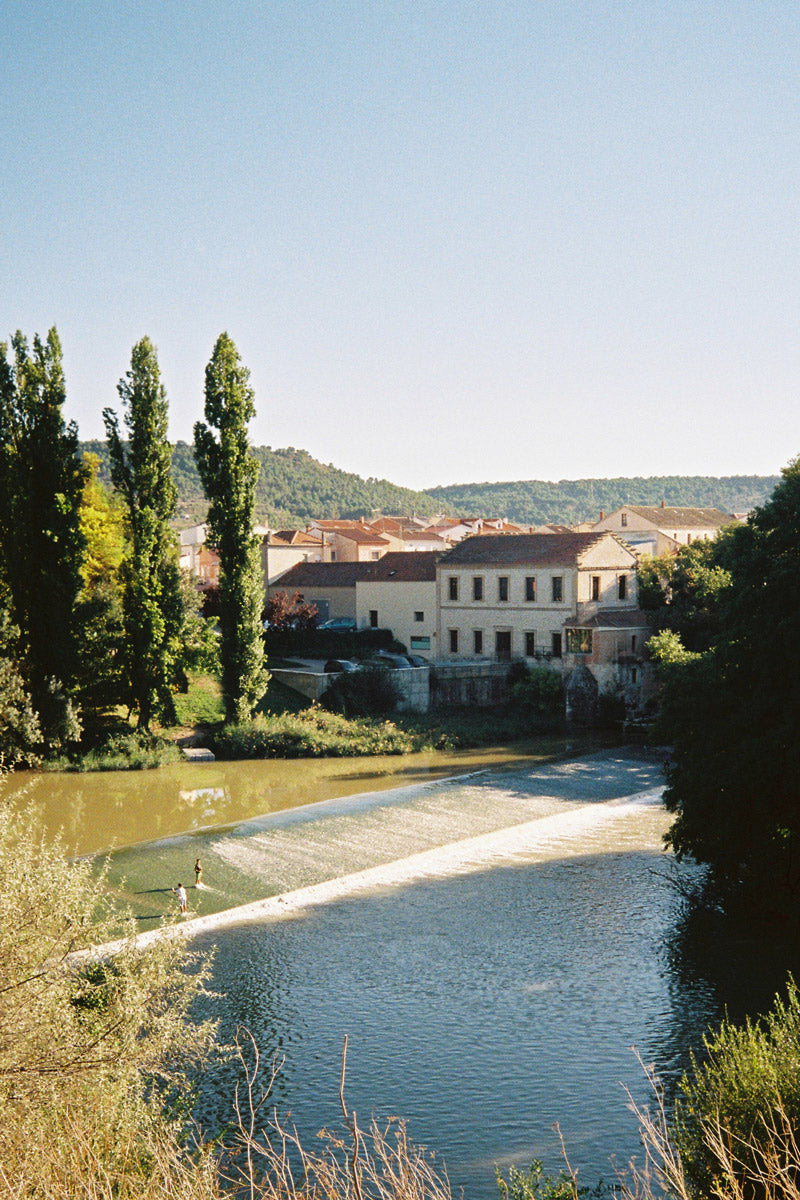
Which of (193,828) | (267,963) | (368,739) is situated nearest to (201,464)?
(368,739)

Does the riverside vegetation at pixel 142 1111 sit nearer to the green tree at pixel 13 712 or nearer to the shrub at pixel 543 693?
the green tree at pixel 13 712

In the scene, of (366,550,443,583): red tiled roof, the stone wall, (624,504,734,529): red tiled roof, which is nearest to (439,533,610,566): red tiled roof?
(366,550,443,583): red tiled roof

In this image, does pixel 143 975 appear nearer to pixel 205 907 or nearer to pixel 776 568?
pixel 205 907

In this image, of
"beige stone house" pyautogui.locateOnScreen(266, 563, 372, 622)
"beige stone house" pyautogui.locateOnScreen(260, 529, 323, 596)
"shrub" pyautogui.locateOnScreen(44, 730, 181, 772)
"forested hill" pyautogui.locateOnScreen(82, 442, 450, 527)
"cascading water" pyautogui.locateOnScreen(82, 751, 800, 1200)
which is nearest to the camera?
"cascading water" pyautogui.locateOnScreen(82, 751, 800, 1200)

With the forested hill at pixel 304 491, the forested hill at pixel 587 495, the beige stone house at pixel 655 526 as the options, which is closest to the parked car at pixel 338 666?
the beige stone house at pixel 655 526

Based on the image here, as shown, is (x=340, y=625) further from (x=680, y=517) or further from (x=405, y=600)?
(x=680, y=517)

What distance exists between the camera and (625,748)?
113ft

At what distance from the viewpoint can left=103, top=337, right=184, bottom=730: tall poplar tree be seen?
31.0m

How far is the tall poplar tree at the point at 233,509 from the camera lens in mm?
32375

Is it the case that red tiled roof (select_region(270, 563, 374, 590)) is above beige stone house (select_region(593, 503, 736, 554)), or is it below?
below

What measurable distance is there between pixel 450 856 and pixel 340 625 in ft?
88.0

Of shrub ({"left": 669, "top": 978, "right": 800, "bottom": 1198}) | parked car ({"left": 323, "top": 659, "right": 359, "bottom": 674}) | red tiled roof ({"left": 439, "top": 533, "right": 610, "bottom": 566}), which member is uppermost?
red tiled roof ({"left": 439, "top": 533, "right": 610, "bottom": 566})

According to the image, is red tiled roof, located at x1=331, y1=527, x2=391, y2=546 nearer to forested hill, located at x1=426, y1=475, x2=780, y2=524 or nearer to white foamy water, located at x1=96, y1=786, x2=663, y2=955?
white foamy water, located at x1=96, y1=786, x2=663, y2=955

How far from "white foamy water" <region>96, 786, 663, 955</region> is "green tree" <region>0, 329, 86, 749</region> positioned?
10586 millimetres
